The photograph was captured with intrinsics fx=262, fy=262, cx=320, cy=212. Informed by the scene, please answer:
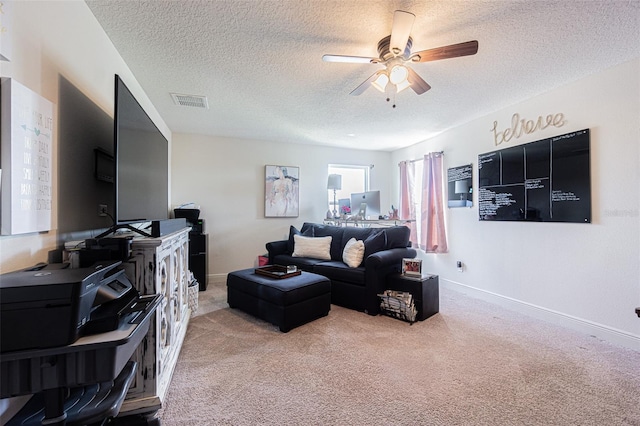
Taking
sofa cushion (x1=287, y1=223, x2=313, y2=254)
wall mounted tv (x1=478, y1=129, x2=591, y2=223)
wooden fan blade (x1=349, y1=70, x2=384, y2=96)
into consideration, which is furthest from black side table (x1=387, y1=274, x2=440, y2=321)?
wooden fan blade (x1=349, y1=70, x2=384, y2=96)

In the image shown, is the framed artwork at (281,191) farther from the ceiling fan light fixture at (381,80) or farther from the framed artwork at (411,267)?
the ceiling fan light fixture at (381,80)

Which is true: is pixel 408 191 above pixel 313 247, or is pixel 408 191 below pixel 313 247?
above

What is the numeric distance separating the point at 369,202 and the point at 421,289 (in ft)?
6.09

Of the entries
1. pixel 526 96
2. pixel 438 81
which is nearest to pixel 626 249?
pixel 526 96

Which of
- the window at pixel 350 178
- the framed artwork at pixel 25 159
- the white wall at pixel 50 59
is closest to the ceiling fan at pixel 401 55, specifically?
the white wall at pixel 50 59

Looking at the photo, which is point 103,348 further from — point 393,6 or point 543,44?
point 543,44

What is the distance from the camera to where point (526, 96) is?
2914 millimetres

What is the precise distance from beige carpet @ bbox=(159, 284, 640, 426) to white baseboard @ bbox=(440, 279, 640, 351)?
120 millimetres

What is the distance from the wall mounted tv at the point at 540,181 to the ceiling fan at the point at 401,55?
66.9 inches

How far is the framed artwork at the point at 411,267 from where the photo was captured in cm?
295

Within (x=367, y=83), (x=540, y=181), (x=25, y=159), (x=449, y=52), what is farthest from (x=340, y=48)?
(x=540, y=181)

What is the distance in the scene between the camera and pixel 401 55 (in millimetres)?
1855

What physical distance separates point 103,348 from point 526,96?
Answer: 4.03 meters

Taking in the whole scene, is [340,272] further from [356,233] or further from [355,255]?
[356,233]
